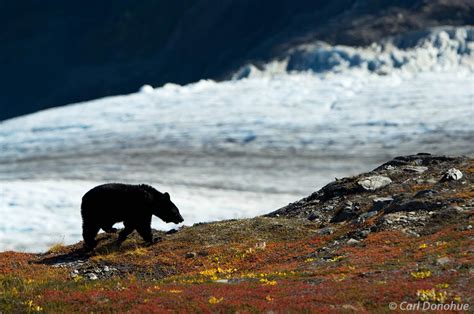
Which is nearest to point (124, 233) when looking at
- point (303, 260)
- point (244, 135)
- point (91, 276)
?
point (91, 276)

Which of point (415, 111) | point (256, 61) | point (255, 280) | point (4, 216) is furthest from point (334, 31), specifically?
point (255, 280)

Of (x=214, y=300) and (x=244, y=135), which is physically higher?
(x=214, y=300)

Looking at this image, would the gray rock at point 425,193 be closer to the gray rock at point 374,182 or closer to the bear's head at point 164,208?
the gray rock at point 374,182

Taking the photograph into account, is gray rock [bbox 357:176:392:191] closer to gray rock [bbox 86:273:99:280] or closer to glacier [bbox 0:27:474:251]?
gray rock [bbox 86:273:99:280]

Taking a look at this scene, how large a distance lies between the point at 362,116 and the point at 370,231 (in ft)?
318

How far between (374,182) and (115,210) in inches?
403

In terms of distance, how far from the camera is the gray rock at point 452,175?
85.9ft

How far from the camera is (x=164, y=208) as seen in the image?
82.1 ft

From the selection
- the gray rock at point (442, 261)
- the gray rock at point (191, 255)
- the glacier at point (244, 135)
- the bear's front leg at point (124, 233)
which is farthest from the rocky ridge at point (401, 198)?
the glacier at point (244, 135)

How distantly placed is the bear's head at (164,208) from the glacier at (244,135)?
3296 cm

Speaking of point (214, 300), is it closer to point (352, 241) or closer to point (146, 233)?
point (352, 241)

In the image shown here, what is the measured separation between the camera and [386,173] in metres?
29.4

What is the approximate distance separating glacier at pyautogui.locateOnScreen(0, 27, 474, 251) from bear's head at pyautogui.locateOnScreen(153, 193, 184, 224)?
3296 centimetres

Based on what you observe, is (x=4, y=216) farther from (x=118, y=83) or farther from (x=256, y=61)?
(x=118, y=83)
